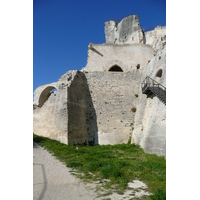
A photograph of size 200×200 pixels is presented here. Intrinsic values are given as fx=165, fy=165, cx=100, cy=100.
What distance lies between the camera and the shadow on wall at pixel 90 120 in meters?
12.7

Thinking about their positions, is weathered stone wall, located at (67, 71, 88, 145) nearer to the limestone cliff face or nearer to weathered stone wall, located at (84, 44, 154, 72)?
the limestone cliff face

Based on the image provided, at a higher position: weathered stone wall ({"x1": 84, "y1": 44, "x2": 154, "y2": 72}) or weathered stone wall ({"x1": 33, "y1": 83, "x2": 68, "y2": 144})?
weathered stone wall ({"x1": 84, "y1": 44, "x2": 154, "y2": 72})

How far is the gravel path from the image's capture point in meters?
3.69

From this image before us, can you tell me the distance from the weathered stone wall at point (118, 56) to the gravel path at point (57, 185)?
14.6m

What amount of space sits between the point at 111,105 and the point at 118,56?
8286 millimetres

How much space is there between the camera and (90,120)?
43.1 ft

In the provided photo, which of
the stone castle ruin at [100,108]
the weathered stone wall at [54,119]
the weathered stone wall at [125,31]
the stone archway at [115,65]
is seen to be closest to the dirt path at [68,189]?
the stone castle ruin at [100,108]

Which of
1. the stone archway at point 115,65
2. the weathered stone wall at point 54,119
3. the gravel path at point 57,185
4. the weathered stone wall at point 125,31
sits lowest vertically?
the gravel path at point 57,185

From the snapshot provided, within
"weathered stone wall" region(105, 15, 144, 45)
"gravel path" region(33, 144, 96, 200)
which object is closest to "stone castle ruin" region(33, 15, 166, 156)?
"gravel path" region(33, 144, 96, 200)

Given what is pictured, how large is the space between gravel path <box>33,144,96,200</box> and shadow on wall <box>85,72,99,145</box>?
6.63 metres

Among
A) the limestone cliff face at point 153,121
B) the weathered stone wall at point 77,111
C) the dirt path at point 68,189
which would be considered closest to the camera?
the dirt path at point 68,189

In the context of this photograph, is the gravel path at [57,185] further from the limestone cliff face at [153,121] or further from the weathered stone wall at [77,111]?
the weathered stone wall at [77,111]
